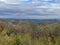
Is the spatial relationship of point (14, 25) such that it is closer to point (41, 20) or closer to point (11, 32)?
point (11, 32)

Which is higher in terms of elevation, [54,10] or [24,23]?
[54,10]

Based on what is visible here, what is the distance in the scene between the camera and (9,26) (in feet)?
6.49

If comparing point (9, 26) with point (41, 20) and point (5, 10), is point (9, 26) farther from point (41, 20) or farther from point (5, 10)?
point (41, 20)

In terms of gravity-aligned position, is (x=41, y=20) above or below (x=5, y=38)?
above

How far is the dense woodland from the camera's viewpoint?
75.1 inches

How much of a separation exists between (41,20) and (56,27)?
0.20m

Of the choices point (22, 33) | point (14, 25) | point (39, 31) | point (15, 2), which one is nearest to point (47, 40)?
point (39, 31)

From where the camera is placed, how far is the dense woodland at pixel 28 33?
1908 mm

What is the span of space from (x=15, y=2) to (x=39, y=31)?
18.4 inches

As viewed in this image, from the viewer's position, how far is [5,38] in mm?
1908

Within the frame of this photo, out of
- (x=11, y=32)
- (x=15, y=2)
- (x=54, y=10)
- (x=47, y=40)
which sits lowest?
(x=47, y=40)

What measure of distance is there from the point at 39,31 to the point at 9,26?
378mm

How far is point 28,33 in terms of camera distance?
6.46 ft

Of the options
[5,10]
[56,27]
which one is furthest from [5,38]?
[56,27]
